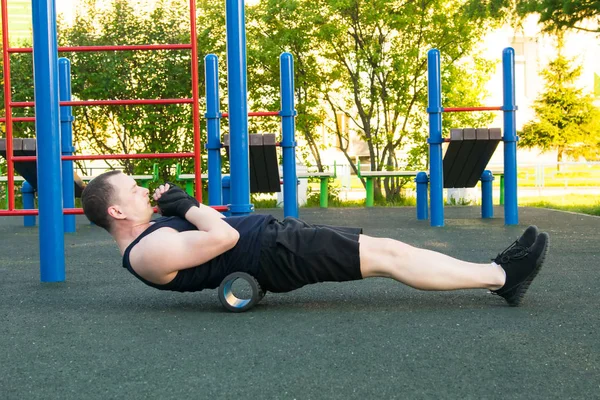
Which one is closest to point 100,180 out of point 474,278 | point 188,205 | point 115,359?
point 188,205

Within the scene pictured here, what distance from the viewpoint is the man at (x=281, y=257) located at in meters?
2.88

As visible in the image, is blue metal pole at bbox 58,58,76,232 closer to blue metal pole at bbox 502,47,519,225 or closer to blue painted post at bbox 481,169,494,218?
blue metal pole at bbox 502,47,519,225

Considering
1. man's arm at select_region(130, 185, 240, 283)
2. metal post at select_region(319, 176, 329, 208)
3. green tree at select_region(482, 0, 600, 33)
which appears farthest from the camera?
metal post at select_region(319, 176, 329, 208)

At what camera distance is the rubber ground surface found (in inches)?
76.6

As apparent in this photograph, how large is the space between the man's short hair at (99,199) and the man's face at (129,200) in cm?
2

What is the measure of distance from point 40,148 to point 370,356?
2190 millimetres

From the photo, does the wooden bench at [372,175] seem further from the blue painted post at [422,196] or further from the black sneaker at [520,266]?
the black sneaker at [520,266]

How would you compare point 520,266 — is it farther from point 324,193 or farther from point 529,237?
point 324,193

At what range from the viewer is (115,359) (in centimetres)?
228

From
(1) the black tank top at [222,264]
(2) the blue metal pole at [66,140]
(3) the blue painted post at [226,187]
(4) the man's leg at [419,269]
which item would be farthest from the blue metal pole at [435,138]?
(1) the black tank top at [222,264]

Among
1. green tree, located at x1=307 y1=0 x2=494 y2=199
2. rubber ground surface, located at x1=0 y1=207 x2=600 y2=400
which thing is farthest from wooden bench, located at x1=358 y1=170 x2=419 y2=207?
rubber ground surface, located at x1=0 y1=207 x2=600 y2=400

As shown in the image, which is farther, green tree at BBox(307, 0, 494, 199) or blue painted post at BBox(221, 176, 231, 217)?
green tree at BBox(307, 0, 494, 199)

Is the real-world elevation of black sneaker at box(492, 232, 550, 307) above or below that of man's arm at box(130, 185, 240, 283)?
below

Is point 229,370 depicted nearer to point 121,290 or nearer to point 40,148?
point 121,290
